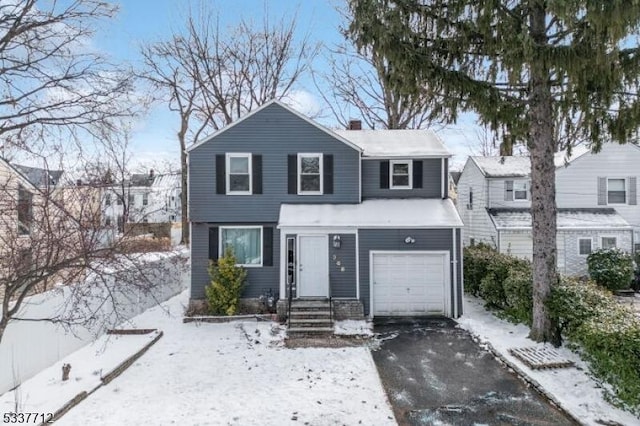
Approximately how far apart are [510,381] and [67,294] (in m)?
9.70

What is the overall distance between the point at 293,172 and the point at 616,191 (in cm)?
1610

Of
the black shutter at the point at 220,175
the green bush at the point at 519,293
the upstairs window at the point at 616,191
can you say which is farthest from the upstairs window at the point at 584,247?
the black shutter at the point at 220,175

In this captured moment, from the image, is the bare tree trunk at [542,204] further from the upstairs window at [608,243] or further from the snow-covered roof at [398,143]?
the upstairs window at [608,243]

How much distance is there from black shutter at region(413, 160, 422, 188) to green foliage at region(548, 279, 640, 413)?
5.69 metres

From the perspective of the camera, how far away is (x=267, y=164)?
13.1 meters

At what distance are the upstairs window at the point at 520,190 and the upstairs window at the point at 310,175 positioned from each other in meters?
11.8

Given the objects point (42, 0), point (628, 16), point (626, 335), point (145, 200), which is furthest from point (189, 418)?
point (145, 200)

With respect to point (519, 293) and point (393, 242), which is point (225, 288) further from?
point (519, 293)

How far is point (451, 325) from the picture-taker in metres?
11.4

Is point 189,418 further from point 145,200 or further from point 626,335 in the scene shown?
point 145,200

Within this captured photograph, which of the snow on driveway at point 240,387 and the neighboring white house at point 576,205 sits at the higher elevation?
the neighboring white house at point 576,205

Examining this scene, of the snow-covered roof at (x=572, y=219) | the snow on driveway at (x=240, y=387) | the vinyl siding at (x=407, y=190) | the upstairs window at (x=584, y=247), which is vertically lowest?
the snow on driveway at (x=240, y=387)

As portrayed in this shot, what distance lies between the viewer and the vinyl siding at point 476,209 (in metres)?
19.9

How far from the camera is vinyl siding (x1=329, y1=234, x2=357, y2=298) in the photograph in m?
12.4
